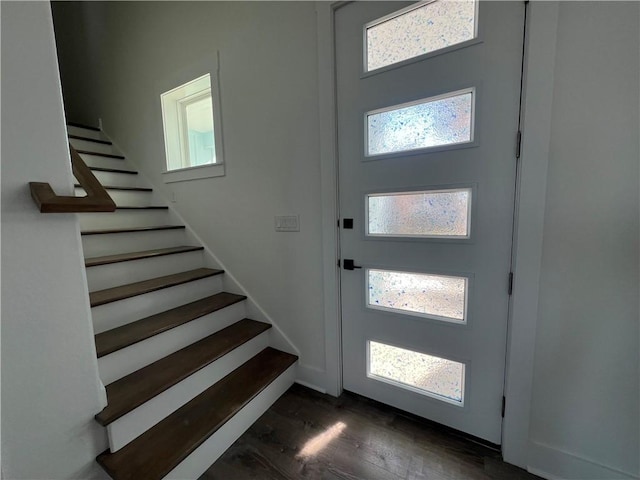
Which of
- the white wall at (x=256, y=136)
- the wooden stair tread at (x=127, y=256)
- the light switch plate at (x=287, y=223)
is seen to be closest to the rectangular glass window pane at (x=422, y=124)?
the white wall at (x=256, y=136)

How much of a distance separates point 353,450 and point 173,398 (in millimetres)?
1008

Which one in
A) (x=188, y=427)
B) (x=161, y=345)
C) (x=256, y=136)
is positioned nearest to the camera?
(x=188, y=427)

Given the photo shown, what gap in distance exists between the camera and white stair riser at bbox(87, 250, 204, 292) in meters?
1.64

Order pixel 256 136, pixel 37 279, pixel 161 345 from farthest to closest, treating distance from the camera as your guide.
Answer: pixel 256 136
pixel 161 345
pixel 37 279

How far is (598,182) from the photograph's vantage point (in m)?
0.99

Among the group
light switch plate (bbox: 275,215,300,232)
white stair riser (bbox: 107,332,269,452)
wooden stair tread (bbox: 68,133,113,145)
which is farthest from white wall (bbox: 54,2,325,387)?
wooden stair tread (bbox: 68,133,113,145)

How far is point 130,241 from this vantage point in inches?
80.5

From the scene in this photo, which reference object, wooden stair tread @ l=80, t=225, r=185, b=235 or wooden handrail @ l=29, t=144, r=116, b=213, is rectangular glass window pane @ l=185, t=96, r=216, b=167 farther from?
wooden handrail @ l=29, t=144, r=116, b=213

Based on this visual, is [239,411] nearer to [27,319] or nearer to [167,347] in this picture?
[167,347]

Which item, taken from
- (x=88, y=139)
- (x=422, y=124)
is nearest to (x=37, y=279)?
(x=422, y=124)

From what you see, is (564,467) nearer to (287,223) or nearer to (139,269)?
(287,223)

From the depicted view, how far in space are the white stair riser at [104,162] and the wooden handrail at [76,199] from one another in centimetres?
214

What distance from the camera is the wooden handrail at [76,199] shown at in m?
0.84

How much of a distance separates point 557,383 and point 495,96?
1.34 metres
